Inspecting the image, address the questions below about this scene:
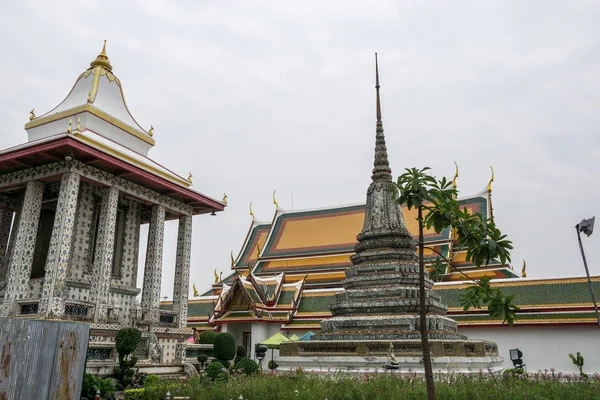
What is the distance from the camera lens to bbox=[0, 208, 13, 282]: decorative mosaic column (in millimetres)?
15953

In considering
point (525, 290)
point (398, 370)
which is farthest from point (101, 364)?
point (525, 290)

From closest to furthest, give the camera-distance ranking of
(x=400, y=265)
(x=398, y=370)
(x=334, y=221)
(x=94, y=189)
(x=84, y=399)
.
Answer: (x=84, y=399)
(x=398, y=370)
(x=400, y=265)
(x=94, y=189)
(x=334, y=221)

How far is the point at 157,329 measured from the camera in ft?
49.9

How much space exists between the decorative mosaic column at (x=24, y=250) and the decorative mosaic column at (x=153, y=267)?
3413 millimetres

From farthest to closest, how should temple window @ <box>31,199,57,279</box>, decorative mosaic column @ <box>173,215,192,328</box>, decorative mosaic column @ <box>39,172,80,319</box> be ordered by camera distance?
decorative mosaic column @ <box>173,215,192,328</box>
temple window @ <box>31,199,57,279</box>
decorative mosaic column @ <box>39,172,80,319</box>

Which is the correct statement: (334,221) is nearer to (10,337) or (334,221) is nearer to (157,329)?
(157,329)

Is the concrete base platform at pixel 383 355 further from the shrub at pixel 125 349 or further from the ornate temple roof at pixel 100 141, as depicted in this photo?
the ornate temple roof at pixel 100 141

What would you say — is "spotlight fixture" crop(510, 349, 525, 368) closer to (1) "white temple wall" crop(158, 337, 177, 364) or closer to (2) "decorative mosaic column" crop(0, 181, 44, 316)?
(1) "white temple wall" crop(158, 337, 177, 364)

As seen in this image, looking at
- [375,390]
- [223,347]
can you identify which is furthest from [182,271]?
[375,390]

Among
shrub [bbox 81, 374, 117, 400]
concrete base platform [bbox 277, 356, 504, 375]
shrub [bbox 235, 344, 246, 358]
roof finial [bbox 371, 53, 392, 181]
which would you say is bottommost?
shrub [bbox 81, 374, 117, 400]

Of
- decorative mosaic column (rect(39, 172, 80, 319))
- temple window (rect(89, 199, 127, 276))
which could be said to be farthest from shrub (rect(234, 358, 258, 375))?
temple window (rect(89, 199, 127, 276))

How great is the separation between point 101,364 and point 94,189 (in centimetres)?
594

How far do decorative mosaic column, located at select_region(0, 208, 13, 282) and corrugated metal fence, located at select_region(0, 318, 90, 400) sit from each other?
12.3 metres

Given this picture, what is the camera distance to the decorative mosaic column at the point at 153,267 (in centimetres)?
1563
